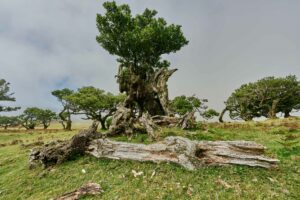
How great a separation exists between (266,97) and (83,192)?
54830 millimetres

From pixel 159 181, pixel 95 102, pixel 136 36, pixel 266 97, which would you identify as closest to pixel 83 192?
pixel 159 181

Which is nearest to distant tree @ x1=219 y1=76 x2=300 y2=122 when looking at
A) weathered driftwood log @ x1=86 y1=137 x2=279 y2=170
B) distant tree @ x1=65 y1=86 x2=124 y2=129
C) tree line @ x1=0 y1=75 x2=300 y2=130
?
tree line @ x1=0 y1=75 x2=300 y2=130

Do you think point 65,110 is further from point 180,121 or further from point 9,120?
point 180,121

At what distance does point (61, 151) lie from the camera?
15211 mm

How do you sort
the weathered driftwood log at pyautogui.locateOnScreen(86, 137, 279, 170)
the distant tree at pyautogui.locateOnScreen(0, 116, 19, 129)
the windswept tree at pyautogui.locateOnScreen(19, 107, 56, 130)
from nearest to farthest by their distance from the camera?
the weathered driftwood log at pyautogui.locateOnScreen(86, 137, 279, 170)
the windswept tree at pyautogui.locateOnScreen(19, 107, 56, 130)
the distant tree at pyautogui.locateOnScreen(0, 116, 19, 129)

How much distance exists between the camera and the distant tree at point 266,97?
54.1m

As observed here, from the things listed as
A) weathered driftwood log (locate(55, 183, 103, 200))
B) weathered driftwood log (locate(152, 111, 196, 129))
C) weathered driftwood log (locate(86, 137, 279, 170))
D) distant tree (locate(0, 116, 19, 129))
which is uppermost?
distant tree (locate(0, 116, 19, 129))

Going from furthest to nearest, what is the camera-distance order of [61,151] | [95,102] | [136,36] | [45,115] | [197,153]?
[45,115], [95,102], [136,36], [61,151], [197,153]

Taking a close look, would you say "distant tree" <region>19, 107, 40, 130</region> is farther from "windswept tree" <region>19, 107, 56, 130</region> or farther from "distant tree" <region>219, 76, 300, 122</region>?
"distant tree" <region>219, 76, 300, 122</region>

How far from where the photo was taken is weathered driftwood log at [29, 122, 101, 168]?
49.2 feet

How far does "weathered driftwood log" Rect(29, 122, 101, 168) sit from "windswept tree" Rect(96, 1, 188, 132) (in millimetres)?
9817

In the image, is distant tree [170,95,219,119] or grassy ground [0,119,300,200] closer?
grassy ground [0,119,300,200]

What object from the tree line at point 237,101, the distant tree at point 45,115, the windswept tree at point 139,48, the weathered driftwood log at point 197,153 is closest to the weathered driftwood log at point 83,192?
the weathered driftwood log at point 197,153

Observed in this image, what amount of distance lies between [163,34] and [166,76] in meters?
4.75
